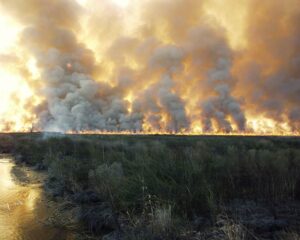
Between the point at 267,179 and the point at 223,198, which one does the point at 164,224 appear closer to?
the point at 223,198

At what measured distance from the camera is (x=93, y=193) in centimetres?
1089

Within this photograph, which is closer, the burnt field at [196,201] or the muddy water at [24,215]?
the burnt field at [196,201]

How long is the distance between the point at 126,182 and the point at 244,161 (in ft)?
15.5

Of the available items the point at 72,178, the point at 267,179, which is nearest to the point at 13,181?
the point at 72,178

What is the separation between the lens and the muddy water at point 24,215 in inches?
331

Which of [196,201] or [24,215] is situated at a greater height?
[196,201]

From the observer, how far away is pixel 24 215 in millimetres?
10320

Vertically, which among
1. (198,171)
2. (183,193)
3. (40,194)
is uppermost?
(198,171)

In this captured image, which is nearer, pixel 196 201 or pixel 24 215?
pixel 196 201

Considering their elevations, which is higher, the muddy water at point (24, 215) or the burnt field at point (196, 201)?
the burnt field at point (196, 201)

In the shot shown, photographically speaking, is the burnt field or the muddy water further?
the muddy water

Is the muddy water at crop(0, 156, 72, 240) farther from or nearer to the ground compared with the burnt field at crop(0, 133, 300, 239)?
nearer to the ground

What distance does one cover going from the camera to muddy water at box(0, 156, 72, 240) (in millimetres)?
8406

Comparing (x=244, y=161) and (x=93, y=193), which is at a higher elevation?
(x=244, y=161)
